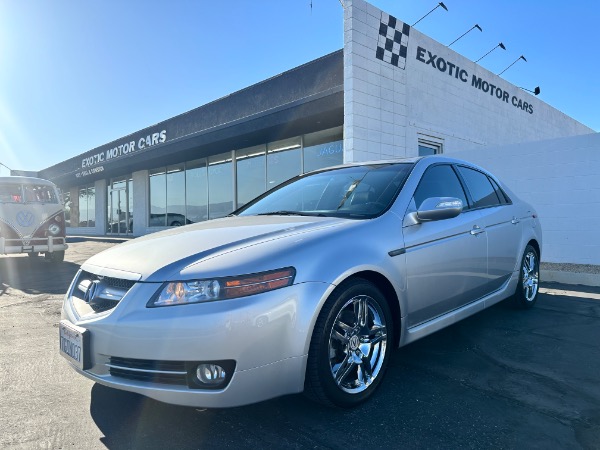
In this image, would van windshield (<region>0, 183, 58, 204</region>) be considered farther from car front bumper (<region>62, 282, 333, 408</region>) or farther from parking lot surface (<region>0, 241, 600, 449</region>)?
car front bumper (<region>62, 282, 333, 408</region>)

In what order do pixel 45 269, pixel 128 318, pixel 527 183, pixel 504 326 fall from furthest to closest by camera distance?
pixel 45 269 → pixel 527 183 → pixel 504 326 → pixel 128 318

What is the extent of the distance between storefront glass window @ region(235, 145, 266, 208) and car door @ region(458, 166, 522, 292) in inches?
361

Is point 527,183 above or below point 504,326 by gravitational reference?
above

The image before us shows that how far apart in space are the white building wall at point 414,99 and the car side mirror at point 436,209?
5.52 metres

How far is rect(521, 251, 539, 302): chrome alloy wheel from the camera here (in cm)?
455

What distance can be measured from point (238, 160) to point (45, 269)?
22.0 feet

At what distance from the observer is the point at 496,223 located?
3.97 metres

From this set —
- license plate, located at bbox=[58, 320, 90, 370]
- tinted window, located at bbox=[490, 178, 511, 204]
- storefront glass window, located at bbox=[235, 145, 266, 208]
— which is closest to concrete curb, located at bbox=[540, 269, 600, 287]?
tinted window, located at bbox=[490, 178, 511, 204]

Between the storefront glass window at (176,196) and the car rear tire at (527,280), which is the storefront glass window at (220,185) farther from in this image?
the car rear tire at (527,280)

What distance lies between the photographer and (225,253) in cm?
229

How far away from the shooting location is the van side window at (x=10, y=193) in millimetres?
9914

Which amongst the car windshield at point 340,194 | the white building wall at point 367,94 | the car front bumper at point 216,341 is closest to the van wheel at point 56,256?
the white building wall at point 367,94

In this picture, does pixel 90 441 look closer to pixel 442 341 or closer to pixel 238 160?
pixel 442 341

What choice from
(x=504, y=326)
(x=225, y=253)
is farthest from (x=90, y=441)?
(x=504, y=326)
